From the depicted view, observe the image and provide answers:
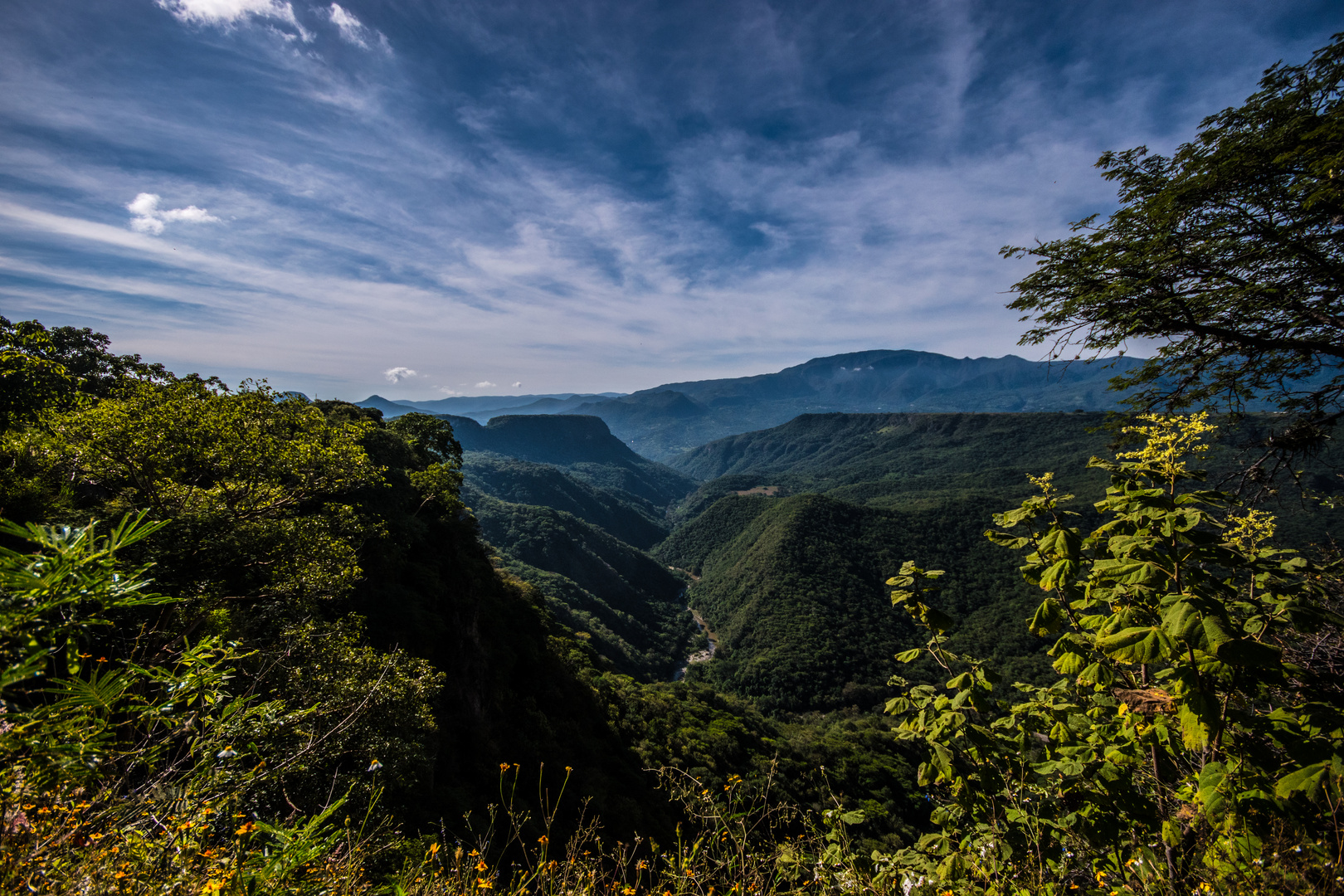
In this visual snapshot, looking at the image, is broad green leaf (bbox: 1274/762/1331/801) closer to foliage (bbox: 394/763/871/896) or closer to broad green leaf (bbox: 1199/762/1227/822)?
broad green leaf (bbox: 1199/762/1227/822)

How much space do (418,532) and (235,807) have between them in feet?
76.2

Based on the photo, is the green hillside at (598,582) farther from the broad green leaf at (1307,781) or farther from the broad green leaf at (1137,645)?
the broad green leaf at (1307,781)

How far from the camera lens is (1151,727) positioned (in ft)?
9.59

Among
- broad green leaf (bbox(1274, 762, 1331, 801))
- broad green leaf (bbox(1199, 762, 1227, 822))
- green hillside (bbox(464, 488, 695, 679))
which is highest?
broad green leaf (bbox(1274, 762, 1331, 801))

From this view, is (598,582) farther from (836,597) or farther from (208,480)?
(208,480)

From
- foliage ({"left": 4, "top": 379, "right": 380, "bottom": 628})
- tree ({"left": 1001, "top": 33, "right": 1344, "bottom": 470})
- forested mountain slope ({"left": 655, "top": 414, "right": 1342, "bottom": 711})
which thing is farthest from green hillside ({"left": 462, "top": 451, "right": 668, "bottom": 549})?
A: tree ({"left": 1001, "top": 33, "right": 1344, "bottom": 470})

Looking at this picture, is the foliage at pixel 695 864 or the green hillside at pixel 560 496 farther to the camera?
the green hillside at pixel 560 496

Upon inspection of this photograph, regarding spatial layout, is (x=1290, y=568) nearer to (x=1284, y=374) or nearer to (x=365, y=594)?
(x=1284, y=374)

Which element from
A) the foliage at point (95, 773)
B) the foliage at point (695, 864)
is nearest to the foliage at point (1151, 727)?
the foliage at point (695, 864)

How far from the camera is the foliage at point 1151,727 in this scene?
238 cm

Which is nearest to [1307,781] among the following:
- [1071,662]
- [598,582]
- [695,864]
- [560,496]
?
[1071,662]

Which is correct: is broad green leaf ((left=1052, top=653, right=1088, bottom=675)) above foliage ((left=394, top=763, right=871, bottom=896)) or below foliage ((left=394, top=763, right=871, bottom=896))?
above

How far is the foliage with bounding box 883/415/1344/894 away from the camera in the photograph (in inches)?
93.8

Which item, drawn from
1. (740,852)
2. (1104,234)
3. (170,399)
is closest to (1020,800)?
(740,852)
